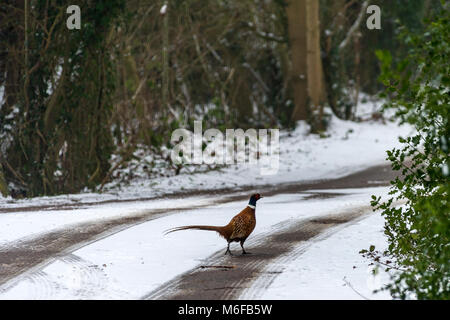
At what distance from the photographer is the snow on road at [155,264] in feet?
22.8

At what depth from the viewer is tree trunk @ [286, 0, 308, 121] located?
26516 mm

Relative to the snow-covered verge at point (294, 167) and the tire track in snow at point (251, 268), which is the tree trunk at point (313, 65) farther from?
the tire track in snow at point (251, 268)

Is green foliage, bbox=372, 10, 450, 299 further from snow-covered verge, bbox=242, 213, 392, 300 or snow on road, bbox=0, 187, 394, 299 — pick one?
snow on road, bbox=0, 187, 394, 299

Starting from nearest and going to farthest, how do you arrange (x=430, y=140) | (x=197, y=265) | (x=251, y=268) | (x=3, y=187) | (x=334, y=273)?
(x=430, y=140)
(x=334, y=273)
(x=251, y=268)
(x=197, y=265)
(x=3, y=187)

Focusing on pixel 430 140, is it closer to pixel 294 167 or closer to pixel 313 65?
pixel 294 167

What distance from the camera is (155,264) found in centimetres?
819

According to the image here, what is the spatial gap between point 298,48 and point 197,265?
1952 cm

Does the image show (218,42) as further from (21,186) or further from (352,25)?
(21,186)

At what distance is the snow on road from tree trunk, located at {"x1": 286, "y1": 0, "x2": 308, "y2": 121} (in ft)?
51.0

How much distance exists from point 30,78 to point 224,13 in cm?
1202

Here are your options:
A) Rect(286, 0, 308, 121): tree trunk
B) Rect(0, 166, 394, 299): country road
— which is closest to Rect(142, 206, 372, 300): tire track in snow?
Rect(0, 166, 394, 299): country road

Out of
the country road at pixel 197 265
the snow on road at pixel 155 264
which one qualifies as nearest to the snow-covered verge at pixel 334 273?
the snow on road at pixel 155 264

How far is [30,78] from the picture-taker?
16297 mm

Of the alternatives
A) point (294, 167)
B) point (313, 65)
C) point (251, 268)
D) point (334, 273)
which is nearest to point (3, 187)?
point (294, 167)
